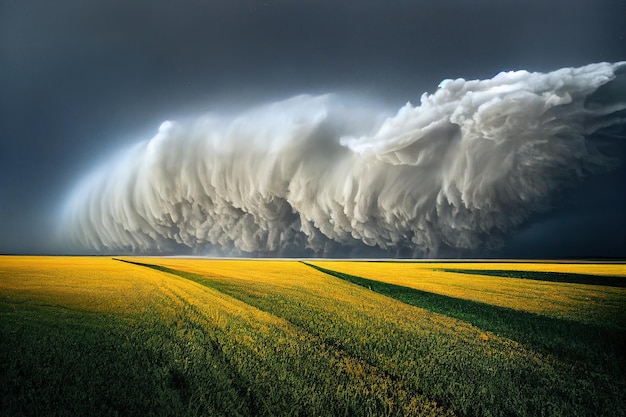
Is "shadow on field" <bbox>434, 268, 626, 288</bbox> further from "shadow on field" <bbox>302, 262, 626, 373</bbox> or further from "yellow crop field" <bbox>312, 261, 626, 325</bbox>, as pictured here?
"shadow on field" <bbox>302, 262, 626, 373</bbox>

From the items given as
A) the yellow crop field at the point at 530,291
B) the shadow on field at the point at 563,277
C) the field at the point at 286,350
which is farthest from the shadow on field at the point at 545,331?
the shadow on field at the point at 563,277

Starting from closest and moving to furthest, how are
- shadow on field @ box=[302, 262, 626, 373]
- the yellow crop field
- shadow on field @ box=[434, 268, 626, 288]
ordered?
shadow on field @ box=[302, 262, 626, 373], the yellow crop field, shadow on field @ box=[434, 268, 626, 288]

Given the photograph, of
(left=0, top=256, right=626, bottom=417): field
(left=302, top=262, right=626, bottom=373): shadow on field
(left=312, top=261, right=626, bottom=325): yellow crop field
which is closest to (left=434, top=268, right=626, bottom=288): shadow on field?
(left=312, top=261, right=626, bottom=325): yellow crop field

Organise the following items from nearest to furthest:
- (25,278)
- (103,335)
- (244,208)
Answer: (103,335), (25,278), (244,208)

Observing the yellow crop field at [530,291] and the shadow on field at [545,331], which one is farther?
the yellow crop field at [530,291]

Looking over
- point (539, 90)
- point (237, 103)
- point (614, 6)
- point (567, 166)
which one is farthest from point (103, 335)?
point (614, 6)

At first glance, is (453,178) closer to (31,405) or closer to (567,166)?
(567,166)

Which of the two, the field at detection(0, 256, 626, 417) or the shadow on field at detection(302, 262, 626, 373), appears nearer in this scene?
the field at detection(0, 256, 626, 417)

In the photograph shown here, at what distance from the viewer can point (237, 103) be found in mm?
5750

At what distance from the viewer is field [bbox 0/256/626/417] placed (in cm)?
332

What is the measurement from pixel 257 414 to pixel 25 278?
4.23 metres

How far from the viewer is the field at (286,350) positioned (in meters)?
3.32

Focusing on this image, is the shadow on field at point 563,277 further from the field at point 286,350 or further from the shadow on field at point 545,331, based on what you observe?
the shadow on field at point 545,331

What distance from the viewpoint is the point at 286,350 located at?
4.12m
